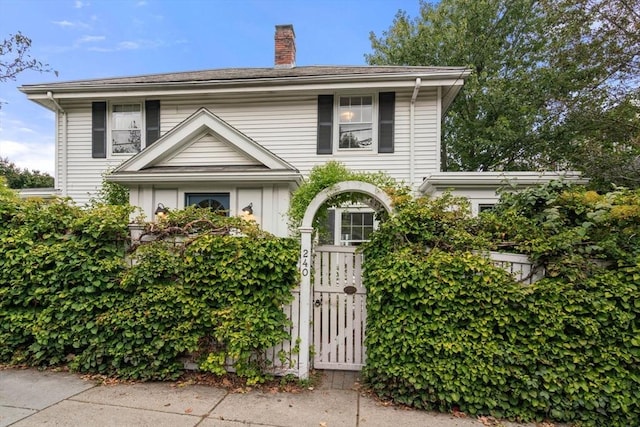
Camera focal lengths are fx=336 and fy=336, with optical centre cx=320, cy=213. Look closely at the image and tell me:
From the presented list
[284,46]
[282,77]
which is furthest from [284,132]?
[284,46]

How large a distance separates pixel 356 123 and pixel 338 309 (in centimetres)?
623

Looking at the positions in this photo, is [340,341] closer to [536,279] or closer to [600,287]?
[536,279]

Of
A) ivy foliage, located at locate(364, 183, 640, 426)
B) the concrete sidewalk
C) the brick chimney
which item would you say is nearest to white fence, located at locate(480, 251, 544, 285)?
ivy foliage, located at locate(364, 183, 640, 426)

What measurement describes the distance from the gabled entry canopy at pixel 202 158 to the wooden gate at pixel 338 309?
2853 mm

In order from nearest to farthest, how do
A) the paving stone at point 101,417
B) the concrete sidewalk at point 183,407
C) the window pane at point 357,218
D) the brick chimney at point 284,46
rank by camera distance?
the paving stone at point 101,417 < the concrete sidewalk at point 183,407 < the window pane at point 357,218 < the brick chimney at point 284,46

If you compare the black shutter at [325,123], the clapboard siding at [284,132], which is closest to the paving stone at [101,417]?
the clapboard siding at [284,132]

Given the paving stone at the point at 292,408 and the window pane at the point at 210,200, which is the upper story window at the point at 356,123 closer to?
the window pane at the point at 210,200

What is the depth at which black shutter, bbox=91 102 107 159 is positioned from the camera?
983cm

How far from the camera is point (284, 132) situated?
941 centimetres

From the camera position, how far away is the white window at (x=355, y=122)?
9.24 meters

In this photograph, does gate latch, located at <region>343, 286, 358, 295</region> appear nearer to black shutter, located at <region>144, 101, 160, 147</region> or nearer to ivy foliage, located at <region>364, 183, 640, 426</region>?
ivy foliage, located at <region>364, 183, 640, 426</region>

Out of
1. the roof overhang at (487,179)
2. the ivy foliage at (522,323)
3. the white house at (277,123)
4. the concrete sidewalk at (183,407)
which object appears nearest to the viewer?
the concrete sidewalk at (183,407)

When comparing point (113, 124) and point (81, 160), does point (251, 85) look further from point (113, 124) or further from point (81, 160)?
point (81, 160)

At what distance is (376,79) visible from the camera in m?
8.73
